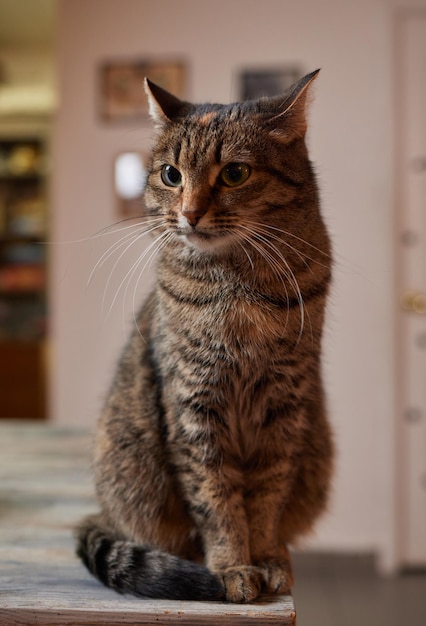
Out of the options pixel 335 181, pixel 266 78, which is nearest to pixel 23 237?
pixel 266 78

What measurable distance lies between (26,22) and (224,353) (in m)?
4.18

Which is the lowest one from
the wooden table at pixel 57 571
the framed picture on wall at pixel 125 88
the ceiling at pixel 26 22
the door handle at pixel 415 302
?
the wooden table at pixel 57 571

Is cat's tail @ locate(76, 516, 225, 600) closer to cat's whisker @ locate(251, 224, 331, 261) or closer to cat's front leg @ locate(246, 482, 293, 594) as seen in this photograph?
cat's front leg @ locate(246, 482, 293, 594)

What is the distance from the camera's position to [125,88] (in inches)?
122

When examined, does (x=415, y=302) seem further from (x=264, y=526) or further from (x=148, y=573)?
(x=148, y=573)

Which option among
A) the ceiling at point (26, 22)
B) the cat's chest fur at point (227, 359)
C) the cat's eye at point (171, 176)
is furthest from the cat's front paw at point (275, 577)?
the ceiling at point (26, 22)

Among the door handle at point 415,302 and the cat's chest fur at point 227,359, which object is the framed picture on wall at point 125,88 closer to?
the door handle at point 415,302

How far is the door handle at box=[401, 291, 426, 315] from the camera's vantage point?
2982mm

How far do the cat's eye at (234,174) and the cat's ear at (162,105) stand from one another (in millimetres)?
160

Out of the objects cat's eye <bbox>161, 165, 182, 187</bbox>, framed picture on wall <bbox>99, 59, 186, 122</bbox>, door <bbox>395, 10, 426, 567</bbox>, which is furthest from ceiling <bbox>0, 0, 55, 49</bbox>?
cat's eye <bbox>161, 165, 182, 187</bbox>

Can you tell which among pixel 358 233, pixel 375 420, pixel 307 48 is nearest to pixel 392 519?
pixel 375 420

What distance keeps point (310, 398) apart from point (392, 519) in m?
2.25

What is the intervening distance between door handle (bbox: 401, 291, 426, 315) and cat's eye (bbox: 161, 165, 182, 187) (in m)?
2.24

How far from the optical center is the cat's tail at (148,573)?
2.94 feet
